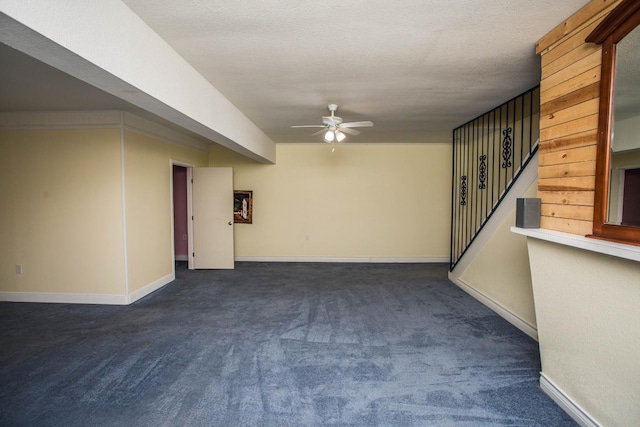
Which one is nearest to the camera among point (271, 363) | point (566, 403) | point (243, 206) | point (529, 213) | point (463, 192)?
point (566, 403)

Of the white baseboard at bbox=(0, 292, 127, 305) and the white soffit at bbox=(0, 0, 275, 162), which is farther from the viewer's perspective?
the white baseboard at bbox=(0, 292, 127, 305)

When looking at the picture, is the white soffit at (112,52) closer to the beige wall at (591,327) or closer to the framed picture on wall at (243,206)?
the beige wall at (591,327)

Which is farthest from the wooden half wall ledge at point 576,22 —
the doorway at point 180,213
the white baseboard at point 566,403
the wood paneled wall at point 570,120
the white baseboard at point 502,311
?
the doorway at point 180,213

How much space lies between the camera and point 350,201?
6918 millimetres

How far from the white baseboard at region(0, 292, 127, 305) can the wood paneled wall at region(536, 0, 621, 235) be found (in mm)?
4932

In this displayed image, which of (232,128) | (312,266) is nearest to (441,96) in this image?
(232,128)

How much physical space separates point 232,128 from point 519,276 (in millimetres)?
3807

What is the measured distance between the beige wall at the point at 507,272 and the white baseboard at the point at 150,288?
4.81 m

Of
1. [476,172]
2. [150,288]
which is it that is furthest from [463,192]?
[150,288]

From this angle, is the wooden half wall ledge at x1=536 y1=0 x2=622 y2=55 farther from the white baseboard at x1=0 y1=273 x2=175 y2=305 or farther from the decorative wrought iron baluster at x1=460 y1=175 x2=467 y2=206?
→ the white baseboard at x1=0 y1=273 x2=175 y2=305

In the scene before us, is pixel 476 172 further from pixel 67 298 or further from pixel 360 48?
pixel 67 298

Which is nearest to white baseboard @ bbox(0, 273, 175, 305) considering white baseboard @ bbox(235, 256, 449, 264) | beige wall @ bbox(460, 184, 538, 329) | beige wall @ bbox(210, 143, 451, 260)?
white baseboard @ bbox(235, 256, 449, 264)

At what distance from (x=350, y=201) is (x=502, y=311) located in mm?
3707

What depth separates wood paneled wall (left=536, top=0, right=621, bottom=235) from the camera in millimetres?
1931
